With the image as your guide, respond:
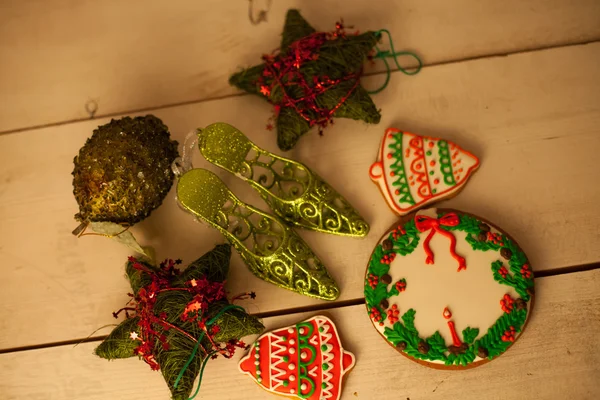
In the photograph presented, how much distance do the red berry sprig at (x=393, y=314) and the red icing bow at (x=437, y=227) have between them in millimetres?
→ 102

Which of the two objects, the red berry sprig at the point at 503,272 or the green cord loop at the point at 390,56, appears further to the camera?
the green cord loop at the point at 390,56

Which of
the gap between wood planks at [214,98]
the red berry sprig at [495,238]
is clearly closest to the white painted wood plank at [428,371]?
the red berry sprig at [495,238]

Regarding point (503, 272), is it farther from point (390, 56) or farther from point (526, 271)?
point (390, 56)

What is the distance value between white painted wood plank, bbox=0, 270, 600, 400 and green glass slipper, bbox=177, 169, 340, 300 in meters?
0.07

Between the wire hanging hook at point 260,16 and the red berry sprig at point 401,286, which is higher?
the wire hanging hook at point 260,16

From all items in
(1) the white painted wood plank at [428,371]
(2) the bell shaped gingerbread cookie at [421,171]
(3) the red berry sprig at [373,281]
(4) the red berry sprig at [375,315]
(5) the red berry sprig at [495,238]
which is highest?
(2) the bell shaped gingerbread cookie at [421,171]

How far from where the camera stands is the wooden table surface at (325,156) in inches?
37.9

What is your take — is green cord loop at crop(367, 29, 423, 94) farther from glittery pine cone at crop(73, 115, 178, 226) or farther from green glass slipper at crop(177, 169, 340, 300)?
glittery pine cone at crop(73, 115, 178, 226)

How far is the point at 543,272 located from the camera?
38.4 inches

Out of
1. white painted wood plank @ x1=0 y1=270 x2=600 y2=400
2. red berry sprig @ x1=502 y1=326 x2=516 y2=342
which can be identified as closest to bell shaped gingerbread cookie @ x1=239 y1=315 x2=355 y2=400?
white painted wood plank @ x1=0 y1=270 x2=600 y2=400

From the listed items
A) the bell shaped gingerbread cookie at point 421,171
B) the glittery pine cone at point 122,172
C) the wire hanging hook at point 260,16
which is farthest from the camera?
the wire hanging hook at point 260,16

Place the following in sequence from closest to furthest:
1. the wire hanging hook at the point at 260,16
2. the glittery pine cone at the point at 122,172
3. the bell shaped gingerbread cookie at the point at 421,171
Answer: the glittery pine cone at the point at 122,172, the bell shaped gingerbread cookie at the point at 421,171, the wire hanging hook at the point at 260,16

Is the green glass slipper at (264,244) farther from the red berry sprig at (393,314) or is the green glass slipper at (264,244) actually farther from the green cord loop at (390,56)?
the green cord loop at (390,56)

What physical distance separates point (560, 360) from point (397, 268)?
330 mm
